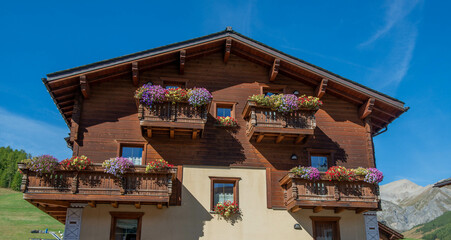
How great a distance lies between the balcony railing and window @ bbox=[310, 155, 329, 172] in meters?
6.92

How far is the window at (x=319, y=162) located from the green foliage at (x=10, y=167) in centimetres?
12521

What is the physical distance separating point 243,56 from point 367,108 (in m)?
6.55

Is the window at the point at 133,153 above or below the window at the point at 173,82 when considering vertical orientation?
below

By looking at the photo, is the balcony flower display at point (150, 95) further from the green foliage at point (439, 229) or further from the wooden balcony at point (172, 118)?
the green foliage at point (439, 229)

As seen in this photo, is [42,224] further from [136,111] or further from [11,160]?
[11,160]

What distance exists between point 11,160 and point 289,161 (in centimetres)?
15000

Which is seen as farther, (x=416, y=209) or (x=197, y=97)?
(x=416, y=209)

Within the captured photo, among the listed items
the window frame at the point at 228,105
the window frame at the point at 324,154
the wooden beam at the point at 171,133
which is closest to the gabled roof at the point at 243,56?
the window frame at the point at 228,105

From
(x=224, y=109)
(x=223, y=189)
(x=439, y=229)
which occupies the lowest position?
(x=223, y=189)

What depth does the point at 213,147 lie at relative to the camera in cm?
1962

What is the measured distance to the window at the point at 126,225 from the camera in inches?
697

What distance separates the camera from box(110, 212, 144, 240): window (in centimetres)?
1770

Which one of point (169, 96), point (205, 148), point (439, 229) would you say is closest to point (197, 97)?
point (169, 96)

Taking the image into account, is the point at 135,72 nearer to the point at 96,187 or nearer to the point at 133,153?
the point at 133,153
